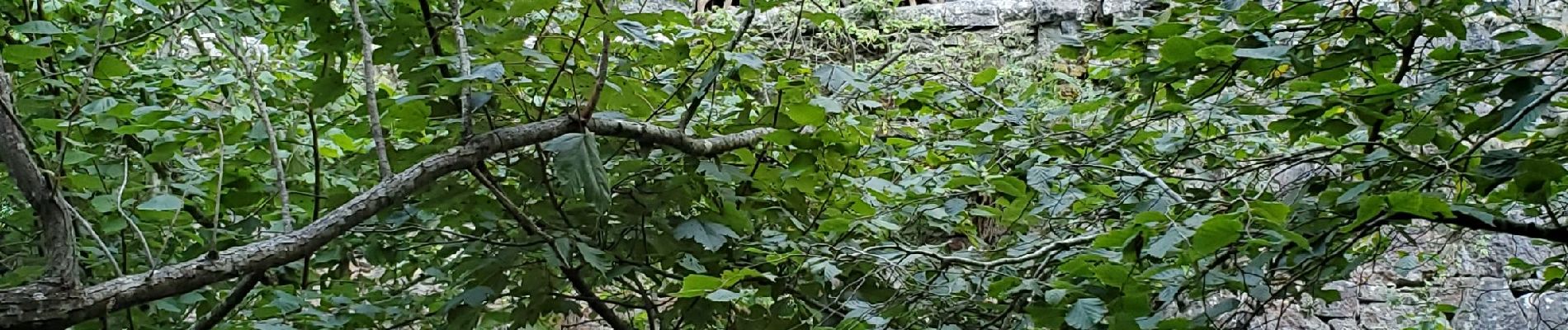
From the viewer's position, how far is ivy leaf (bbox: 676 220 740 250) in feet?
4.40

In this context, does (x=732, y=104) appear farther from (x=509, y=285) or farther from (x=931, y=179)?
(x=509, y=285)

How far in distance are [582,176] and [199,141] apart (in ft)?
2.30

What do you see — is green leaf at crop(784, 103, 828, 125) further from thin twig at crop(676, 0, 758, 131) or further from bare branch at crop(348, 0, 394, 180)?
bare branch at crop(348, 0, 394, 180)

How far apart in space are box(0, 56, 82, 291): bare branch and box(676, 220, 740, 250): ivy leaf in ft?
2.15

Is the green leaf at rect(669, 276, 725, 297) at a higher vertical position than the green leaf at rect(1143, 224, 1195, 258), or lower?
lower

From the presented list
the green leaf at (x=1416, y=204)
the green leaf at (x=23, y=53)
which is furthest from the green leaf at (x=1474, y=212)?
the green leaf at (x=23, y=53)

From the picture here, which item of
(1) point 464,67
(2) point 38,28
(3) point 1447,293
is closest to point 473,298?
(1) point 464,67

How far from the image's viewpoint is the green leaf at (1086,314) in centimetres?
103

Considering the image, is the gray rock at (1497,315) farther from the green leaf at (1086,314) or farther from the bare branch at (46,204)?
the bare branch at (46,204)

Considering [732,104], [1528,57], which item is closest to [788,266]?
[732,104]

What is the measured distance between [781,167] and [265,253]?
737 mm

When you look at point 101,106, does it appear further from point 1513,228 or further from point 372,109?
point 1513,228

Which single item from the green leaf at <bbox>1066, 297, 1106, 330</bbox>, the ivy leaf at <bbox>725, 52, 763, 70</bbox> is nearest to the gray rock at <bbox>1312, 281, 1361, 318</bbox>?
the green leaf at <bbox>1066, 297, 1106, 330</bbox>

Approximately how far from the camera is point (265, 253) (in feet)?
3.18
